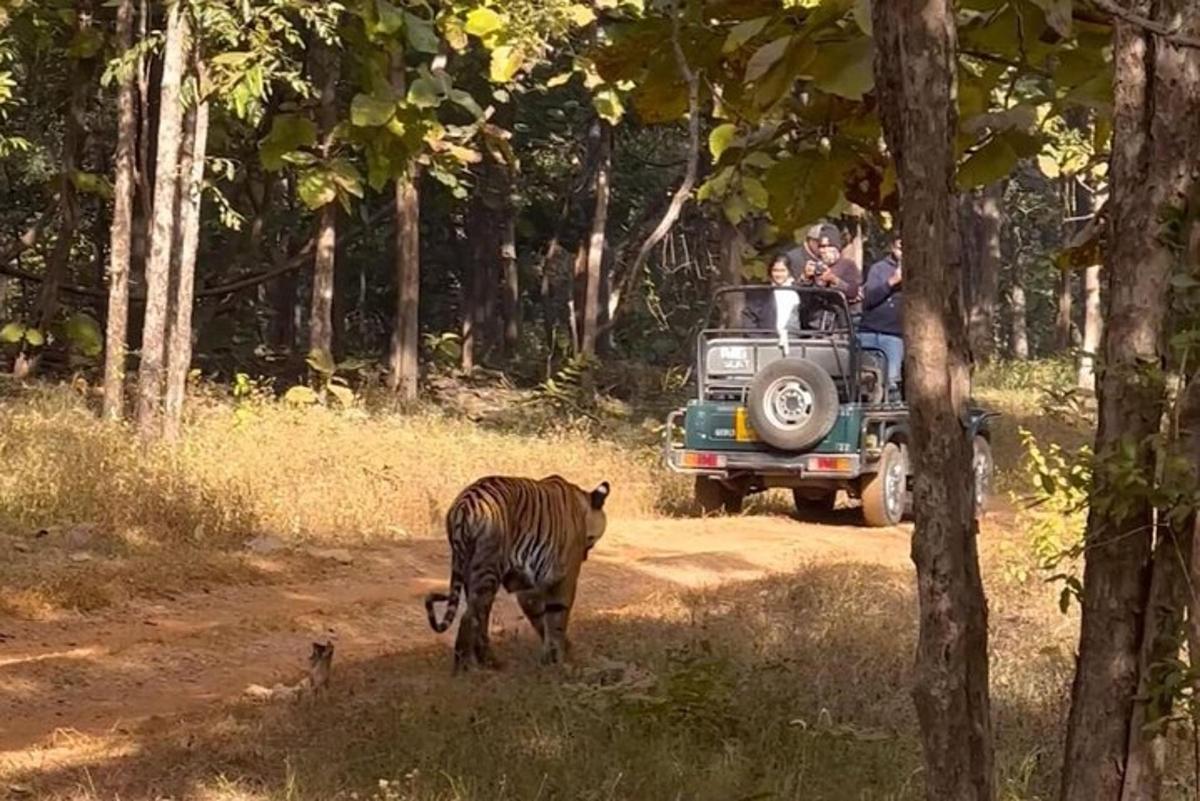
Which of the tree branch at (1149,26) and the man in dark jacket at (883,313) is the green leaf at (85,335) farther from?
the tree branch at (1149,26)

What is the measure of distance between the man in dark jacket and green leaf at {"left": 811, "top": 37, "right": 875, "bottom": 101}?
11.5 meters

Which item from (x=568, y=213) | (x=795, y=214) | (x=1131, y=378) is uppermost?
(x=568, y=213)

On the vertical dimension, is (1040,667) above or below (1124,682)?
below

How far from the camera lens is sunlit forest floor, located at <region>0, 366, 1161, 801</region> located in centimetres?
627

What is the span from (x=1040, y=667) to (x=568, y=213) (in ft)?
82.9

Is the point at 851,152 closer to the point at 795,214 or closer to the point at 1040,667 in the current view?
the point at 795,214

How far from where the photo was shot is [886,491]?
15156mm

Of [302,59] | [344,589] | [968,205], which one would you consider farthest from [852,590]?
[968,205]

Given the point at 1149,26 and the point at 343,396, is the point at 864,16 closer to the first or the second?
the point at 1149,26

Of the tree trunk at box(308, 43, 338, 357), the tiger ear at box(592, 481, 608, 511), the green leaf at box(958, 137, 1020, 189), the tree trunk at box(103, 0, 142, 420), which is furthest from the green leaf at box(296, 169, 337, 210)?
the green leaf at box(958, 137, 1020, 189)

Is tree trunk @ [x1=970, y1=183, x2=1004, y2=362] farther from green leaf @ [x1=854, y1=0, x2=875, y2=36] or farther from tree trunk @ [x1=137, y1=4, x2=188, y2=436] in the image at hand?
green leaf @ [x1=854, y1=0, x2=875, y2=36]

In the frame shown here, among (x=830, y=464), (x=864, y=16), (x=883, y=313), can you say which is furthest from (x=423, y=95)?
(x=864, y=16)

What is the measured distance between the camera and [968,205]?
3728cm

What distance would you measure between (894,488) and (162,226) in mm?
6861
